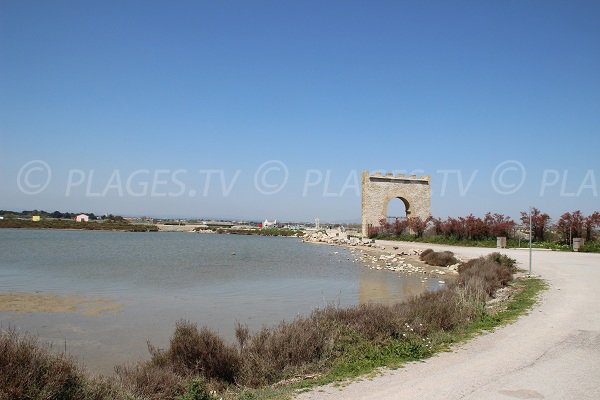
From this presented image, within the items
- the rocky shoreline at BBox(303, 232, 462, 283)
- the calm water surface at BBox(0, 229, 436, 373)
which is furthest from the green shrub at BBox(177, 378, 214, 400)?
the rocky shoreline at BBox(303, 232, 462, 283)

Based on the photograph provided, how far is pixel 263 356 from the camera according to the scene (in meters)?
6.39

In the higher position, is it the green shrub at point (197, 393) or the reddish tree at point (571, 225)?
the reddish tree at point (571, 225)

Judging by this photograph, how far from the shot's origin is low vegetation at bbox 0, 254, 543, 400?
4406mm

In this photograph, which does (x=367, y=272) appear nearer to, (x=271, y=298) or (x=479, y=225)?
(x=271, y=298)

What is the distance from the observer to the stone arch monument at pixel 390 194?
147 ft

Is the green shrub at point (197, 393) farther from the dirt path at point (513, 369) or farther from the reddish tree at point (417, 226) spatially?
the reddish tree at point (417, 226)

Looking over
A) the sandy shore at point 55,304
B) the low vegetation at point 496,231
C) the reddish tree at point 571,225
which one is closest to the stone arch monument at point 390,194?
the low vegetation at point 496,231

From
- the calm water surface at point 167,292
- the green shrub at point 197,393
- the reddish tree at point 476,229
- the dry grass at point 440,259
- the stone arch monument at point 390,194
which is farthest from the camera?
the stone arch monument at point 390,194

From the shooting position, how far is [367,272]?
68.7ft

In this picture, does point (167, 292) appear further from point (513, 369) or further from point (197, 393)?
point (513, 369)

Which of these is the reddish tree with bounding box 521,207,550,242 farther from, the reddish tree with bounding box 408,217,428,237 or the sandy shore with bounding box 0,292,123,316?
the sandy shore with bounding box 0,292,123,316

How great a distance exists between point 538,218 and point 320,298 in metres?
24.3

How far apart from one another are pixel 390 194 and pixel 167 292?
34.0 metres

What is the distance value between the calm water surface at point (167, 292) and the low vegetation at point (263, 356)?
161 centimetres
